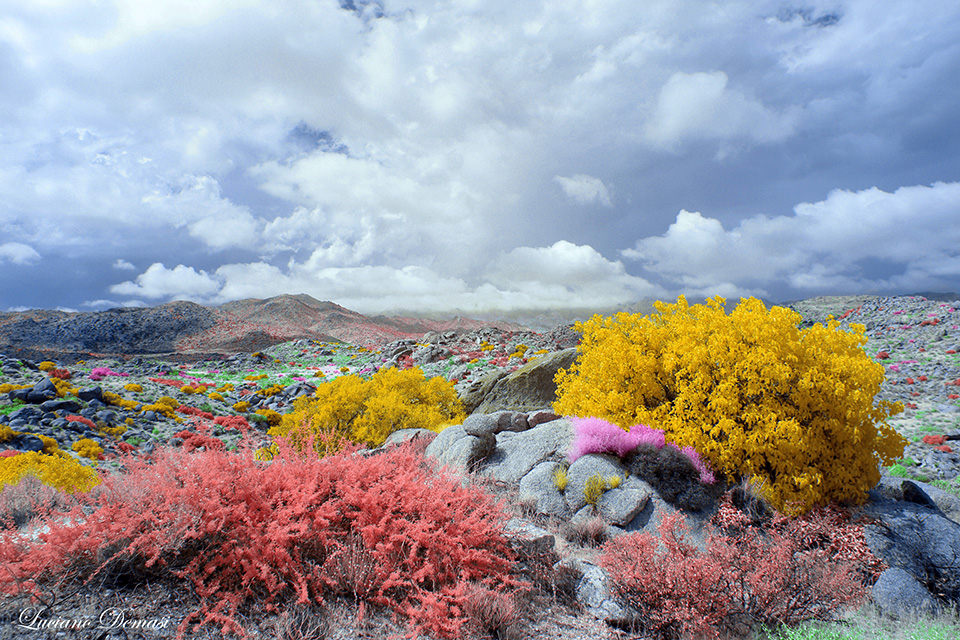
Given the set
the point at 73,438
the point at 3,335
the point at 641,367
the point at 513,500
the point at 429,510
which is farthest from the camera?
the point at 3,335

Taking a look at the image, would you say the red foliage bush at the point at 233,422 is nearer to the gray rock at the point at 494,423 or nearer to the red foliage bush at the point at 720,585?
the gray rock at the point at 494,423

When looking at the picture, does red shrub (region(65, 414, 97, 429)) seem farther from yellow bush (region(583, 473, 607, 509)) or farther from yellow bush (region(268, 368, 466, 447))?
yellow bush (region(583, 473, 607, 509))

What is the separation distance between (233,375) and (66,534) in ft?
103

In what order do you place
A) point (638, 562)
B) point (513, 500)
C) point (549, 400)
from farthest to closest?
point (549, 400), point (513, 500), point (638, 562)

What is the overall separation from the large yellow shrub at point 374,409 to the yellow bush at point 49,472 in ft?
12.2

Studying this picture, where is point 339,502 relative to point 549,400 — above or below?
above

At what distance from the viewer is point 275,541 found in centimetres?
→ 404

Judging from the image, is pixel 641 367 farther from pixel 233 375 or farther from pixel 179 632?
pixel 233 375

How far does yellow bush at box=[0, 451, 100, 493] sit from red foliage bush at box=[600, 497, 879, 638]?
8.01 m

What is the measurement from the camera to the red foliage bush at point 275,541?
144 inches

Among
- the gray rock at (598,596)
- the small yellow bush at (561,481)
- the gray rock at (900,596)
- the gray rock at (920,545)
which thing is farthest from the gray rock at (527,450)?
the gray rock at (920,545)

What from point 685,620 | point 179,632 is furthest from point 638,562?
point 179,632

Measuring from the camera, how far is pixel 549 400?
1411 centimetres

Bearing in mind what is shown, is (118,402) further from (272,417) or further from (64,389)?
(272,417)
